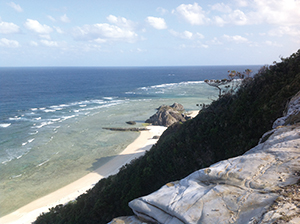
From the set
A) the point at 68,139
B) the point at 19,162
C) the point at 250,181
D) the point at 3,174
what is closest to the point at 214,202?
the point at 250,181

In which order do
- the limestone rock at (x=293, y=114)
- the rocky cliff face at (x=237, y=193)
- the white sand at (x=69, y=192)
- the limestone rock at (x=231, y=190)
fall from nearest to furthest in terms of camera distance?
the rocky cliff face at (x=237, y=193) → the limestone rock at (x=231, y=190) → the limestone rock at (x=293, y=114) → the white sand at (x=69, y=192)

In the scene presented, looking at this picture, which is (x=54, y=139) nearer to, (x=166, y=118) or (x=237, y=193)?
(x=166, y=118)

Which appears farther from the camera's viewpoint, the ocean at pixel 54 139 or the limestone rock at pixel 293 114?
the ocean at pixel 54 139

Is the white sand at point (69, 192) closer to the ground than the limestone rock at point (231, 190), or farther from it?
closer to the ground

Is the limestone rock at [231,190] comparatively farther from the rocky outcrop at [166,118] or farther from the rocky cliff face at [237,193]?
the rocky outcrop at [166,118]

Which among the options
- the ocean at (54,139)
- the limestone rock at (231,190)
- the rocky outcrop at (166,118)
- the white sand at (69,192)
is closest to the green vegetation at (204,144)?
the limestone rock at (231,190)

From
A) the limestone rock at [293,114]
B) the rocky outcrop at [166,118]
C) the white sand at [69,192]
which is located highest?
the limestone rock at [293,114]

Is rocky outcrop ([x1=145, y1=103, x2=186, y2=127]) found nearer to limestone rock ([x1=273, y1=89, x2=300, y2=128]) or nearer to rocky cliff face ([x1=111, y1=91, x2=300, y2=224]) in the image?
limestone rock ([x1=273, y1=89, x2=300, y2=128])

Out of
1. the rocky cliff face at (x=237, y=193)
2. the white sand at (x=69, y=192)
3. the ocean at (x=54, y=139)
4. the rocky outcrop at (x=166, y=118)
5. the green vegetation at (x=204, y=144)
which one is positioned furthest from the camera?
the rocky outcrop at (x=166, y=118)
